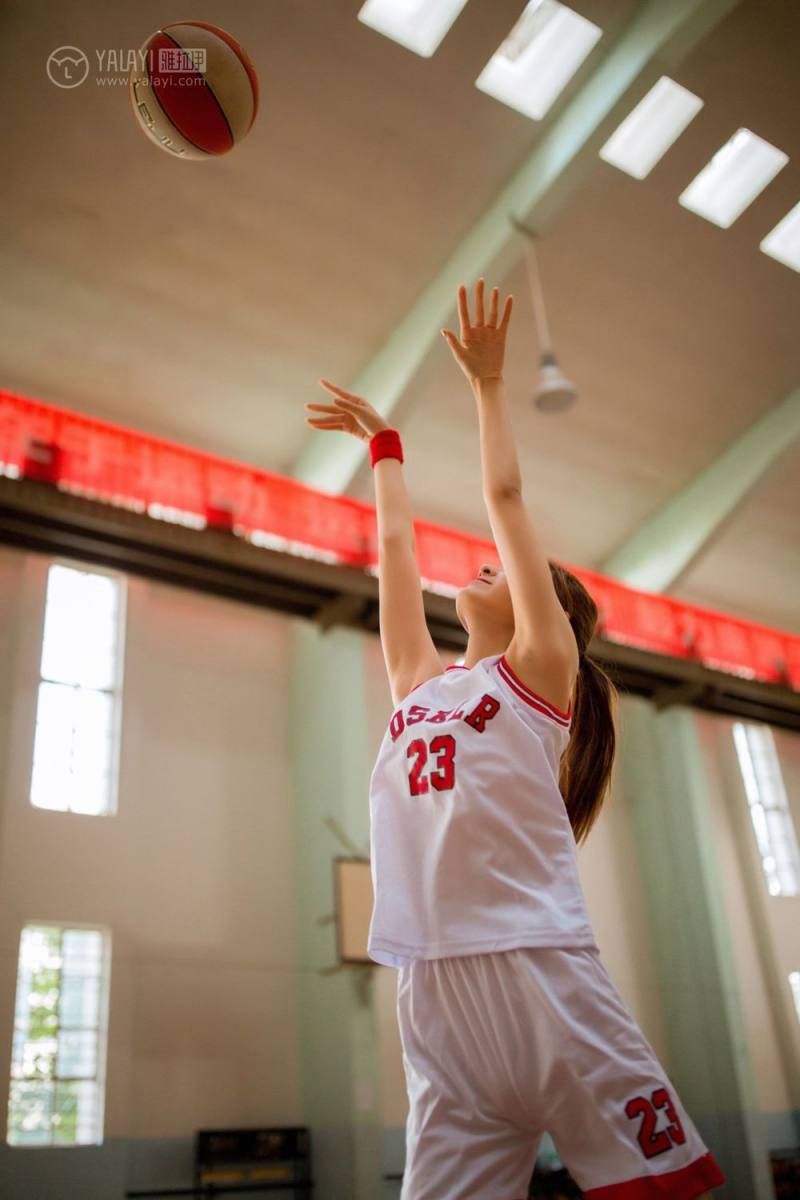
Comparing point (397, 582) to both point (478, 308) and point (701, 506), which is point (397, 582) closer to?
point (478, 308)

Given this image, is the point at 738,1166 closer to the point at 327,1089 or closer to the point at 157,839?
the point at 327,1089

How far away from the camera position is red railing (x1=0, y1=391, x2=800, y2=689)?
305 inches

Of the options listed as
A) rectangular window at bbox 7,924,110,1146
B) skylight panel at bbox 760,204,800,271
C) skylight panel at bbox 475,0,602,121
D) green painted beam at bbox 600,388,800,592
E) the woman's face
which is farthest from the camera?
green painted beam at bbox 600,388,800,592

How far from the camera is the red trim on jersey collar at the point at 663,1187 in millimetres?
1276

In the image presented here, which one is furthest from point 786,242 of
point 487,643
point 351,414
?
point 487,643

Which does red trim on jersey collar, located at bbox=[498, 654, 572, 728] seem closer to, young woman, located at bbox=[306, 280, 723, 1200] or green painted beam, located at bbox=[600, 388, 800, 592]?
young woman, located at bbox=[306, 280, 723, 1200]

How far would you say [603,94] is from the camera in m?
8.04

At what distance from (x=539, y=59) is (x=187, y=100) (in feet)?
15.4

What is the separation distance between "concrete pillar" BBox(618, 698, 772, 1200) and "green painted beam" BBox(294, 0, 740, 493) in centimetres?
399

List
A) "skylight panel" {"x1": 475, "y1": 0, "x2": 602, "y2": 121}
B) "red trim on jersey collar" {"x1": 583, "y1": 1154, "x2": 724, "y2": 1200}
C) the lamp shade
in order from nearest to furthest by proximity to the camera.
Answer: "red trim on jersey collar" {"x1": 583, "y1": 1154, "x2": 724, "y2": 1200}
the lamp shade
"skylight panel" {"x1": 475, "y1": 0, "x2": 602, "y2": 121}

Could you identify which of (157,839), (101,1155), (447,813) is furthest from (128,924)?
(447,813)

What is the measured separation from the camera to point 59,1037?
725 centimetres

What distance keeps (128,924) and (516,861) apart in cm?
701

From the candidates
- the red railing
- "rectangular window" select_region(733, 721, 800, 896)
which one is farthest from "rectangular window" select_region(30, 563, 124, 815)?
"rectangular window" select_region(733, 721, 800, 896)
